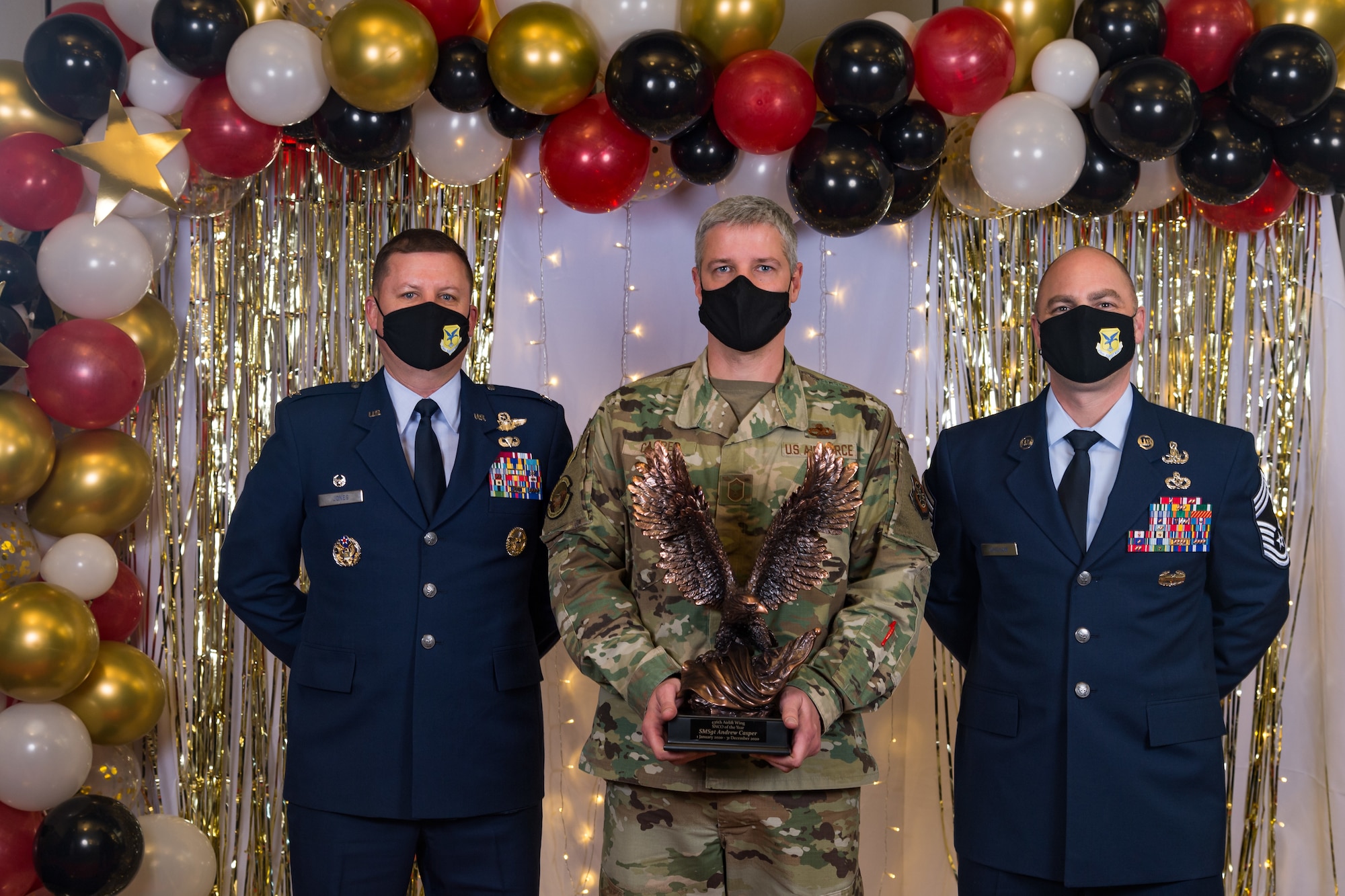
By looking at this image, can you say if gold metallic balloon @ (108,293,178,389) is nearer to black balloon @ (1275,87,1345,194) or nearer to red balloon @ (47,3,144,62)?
red balloon @ (47,3,144,62)

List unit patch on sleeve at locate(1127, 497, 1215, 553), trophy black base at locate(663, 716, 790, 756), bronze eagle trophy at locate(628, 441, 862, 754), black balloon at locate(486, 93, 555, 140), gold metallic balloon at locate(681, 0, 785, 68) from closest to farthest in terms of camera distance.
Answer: trophy black base at locate(663, 716, 790, 756), bronze eagle trophy at locate(628, 441, 862, 754), unit patch on sleeve at locate(1127, 497, 1215, 553), gold metallic balloon at locate(681, 0, 785, 68), black balloon at locate(486, 93, 555, 140)

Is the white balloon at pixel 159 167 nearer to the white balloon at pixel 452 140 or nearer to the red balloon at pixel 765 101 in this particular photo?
the white balloon at pixel 452 140

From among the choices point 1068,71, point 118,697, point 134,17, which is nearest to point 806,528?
point 1068,71

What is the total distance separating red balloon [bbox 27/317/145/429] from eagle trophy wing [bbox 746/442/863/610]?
178 cm

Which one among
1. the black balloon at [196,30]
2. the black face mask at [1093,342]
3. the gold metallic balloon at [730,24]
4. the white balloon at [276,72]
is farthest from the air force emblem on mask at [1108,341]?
the black balloon at [196,30]

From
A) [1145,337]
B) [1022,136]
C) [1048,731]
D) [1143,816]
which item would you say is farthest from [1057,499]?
[1145,337]

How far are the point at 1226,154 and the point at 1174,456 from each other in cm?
91

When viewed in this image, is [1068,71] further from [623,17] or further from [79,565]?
[79,565]

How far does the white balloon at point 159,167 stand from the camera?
9.64 feet

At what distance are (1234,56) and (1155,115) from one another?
33cm

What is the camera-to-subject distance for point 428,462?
8.28 ft

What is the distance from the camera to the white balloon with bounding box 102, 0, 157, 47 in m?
2.94

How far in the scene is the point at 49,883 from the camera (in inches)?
109

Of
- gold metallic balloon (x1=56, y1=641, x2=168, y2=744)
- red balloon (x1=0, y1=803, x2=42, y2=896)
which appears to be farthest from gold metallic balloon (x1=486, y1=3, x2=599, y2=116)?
red balloon (x1=0, y1=803, x2=42, y2=896)
